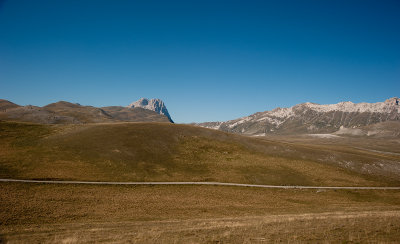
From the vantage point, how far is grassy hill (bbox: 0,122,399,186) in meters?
57.2

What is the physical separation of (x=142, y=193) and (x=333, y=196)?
148ft

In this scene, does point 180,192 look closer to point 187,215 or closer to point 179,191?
point 179,191

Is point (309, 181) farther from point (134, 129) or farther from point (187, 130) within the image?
→ point (134, 129)

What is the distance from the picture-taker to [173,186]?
5347 centimetres

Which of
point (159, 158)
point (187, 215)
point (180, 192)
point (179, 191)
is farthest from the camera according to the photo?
point (159, 158)

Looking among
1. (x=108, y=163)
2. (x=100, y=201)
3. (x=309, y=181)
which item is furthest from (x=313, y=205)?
(x=108, y=163)

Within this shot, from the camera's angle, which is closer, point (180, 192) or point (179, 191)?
point (180, 192)

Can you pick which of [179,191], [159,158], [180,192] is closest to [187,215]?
[180,192]

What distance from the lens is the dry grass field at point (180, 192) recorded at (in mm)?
21797

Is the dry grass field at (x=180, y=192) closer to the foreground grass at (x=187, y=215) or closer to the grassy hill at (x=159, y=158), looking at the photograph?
the foreground grass at (x=187, y=215)

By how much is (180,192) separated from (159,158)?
24346 millimetres

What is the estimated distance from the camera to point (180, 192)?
49562 mm

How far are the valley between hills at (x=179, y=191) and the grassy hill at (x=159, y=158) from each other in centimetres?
34

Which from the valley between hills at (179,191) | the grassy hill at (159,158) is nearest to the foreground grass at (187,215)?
the valley between hills at (179,191)
